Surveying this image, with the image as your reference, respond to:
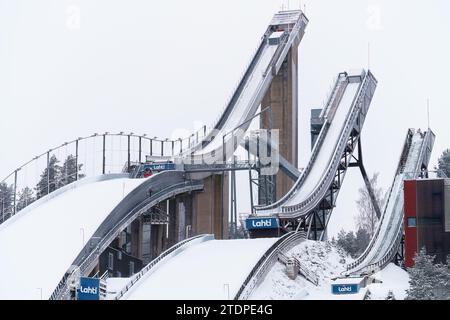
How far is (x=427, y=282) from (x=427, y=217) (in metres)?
12.4

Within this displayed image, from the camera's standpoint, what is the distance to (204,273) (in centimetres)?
3612

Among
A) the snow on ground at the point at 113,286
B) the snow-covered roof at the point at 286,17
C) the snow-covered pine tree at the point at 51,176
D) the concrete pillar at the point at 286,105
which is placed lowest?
the snow on ground at the point at 113,286

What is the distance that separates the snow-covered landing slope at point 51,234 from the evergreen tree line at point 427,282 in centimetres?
1284

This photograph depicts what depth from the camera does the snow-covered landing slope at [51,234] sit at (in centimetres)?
3666

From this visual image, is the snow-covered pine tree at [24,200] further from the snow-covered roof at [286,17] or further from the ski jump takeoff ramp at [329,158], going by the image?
the snow-covered roof at [286,17]

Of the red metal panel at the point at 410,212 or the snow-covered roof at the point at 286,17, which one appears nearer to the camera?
the red metal panel at the point at 410,212

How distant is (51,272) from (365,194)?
3836 centimetres

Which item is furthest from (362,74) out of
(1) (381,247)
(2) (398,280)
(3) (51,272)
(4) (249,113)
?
(3) (51,272)

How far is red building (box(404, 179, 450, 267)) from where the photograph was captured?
43594 mm

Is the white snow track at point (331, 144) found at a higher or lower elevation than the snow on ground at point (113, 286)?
higher

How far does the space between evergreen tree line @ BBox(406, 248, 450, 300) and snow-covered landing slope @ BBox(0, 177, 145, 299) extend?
12837 millimetres

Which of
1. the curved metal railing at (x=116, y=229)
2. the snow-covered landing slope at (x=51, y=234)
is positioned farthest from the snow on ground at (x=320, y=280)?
the snow-covered landing slope at (x=51, y=234)

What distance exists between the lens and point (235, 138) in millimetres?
60906

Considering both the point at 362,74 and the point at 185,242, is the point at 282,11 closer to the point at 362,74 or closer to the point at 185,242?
the point at 362,74
